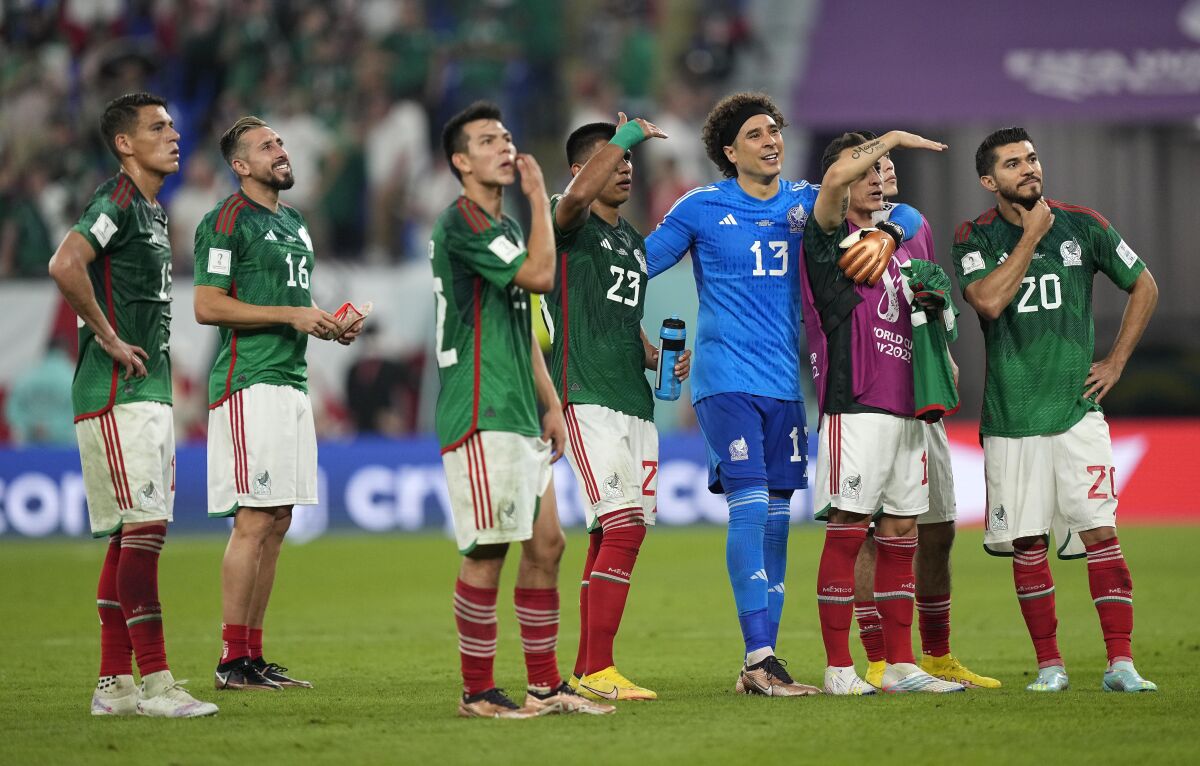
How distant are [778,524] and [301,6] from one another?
16209 millimetres

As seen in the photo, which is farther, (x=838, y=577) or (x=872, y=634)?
(x=872, y=634)

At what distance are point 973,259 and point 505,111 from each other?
14084 mm

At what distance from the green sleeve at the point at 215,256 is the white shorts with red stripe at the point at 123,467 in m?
0.89

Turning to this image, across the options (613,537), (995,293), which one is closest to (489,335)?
(613,537)

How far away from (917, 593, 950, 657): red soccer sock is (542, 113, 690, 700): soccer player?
144cm

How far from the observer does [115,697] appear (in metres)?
6.48

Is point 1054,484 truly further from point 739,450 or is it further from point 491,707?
point 491,707

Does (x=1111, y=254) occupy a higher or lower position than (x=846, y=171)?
lower

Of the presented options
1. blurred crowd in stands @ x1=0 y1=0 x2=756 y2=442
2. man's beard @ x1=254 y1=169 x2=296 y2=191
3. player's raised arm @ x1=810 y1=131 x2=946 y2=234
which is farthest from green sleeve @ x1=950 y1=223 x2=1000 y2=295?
blurred crowd in stands @ x1=0 y1=0 x2=756 y2=442

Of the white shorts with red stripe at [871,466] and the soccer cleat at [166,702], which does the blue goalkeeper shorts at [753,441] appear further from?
the soccer cleat at [166,702]

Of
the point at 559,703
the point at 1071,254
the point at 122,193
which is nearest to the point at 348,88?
the point at 122,193

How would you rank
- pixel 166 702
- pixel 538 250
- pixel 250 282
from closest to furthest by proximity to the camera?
pixel 538 250 < pixel 166 702 < pixel 250 282

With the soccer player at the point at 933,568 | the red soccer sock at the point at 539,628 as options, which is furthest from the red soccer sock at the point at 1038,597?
the red soccer sock at the point at 539,628

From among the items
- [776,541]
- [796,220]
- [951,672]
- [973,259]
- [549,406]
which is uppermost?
[796,220]
